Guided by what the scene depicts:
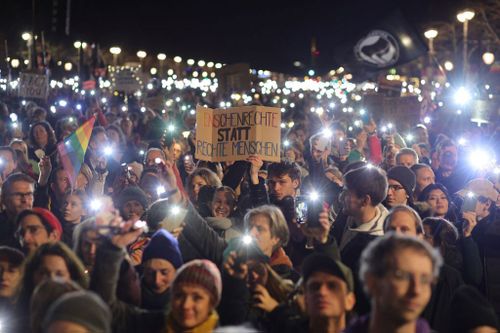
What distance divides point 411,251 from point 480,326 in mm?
710

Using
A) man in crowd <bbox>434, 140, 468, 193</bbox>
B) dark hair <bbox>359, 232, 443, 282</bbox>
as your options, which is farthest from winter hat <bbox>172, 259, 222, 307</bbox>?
man in crowd <bbox>434, 140, 468, 193</bbox>

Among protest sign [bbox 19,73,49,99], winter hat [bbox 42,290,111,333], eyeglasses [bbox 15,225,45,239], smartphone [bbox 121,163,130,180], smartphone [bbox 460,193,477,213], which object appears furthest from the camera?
protest sign [bbox 19,73,49,99]

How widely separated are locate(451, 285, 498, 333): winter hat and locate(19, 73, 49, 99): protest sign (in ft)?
52.0

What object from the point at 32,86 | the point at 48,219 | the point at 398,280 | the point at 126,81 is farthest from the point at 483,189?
the point at 126,81

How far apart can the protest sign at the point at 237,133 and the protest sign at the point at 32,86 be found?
11171 millimetres

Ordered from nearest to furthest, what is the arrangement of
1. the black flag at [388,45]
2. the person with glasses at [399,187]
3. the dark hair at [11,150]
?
the person with glasses at [399,187] → the dark hair at [11,150] → the black flag at [388,45]

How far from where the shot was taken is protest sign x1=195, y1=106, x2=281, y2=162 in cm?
841

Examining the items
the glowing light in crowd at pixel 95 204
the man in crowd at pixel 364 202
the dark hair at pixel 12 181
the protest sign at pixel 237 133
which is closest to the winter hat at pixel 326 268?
the man in crowd at pixel 364 202

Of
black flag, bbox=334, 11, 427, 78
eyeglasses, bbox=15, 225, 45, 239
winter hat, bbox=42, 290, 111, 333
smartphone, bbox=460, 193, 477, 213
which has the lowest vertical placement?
winter hat, bbox=42, 290, 111, 333

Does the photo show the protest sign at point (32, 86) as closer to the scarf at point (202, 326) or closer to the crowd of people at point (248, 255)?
the crowd of people at point (248, 255)

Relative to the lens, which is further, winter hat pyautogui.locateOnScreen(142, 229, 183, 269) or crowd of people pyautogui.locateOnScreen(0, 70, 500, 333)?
winter hat pyautogui.locateOnScreen(142, 229, 183, 269)

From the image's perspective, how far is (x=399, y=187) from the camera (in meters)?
7.38

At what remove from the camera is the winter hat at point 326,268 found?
4.33 m

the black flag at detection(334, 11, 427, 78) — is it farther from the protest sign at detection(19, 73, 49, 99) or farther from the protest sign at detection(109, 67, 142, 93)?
the protest sign at detection(109, 67, 142, 93)
